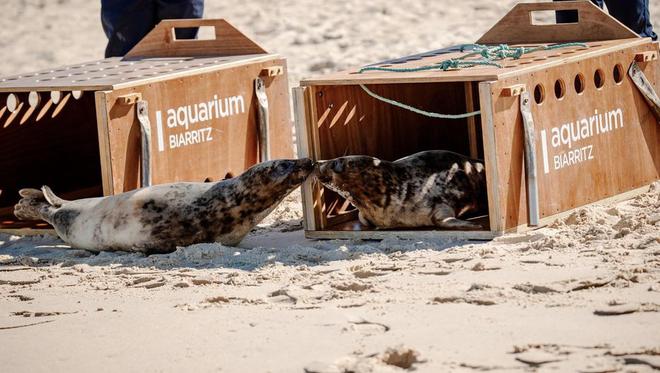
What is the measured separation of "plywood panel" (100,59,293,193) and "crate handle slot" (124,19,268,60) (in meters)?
0.31

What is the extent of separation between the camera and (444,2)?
15.1 m

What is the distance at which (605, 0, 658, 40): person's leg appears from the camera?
8844 millimetres

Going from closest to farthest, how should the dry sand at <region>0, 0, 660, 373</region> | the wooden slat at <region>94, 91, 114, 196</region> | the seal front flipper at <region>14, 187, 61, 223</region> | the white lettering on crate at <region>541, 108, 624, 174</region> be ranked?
Result: 1. the dry sand at <region>0, 0, 660, 373</region>
2. the white lettering on crate at <region>541, 108, 624, 174</region>
3. the wooden slat at <region>94, 91, 114, 196</region>
4. the seal front flipper at <region>14, 187, 61, 223</region>

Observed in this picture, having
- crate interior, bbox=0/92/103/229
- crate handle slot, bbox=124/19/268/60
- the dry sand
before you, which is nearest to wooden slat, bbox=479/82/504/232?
the dry sand

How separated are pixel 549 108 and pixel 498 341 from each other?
85.9 inches

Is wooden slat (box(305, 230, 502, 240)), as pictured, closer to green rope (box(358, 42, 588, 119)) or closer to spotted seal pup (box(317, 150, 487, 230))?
spotted seal pup (box(317, 150, 487, 230))

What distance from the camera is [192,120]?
24.9ft

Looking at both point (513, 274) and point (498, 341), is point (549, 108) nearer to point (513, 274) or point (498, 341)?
point (513, 274)

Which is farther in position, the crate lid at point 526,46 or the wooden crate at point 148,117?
the wooden crate at point 148,117

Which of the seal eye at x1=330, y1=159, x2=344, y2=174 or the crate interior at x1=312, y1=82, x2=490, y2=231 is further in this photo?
the crate interior at x1=312, y1=82, x2=490, y2=231

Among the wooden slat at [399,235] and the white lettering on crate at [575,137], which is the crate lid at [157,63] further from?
the white lettering on crate at [575,137]

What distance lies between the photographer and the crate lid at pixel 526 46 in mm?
6480

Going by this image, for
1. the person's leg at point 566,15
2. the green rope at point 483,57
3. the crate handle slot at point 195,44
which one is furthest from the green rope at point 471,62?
the person's leg at point 566,15

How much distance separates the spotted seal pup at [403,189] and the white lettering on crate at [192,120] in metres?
1.11
